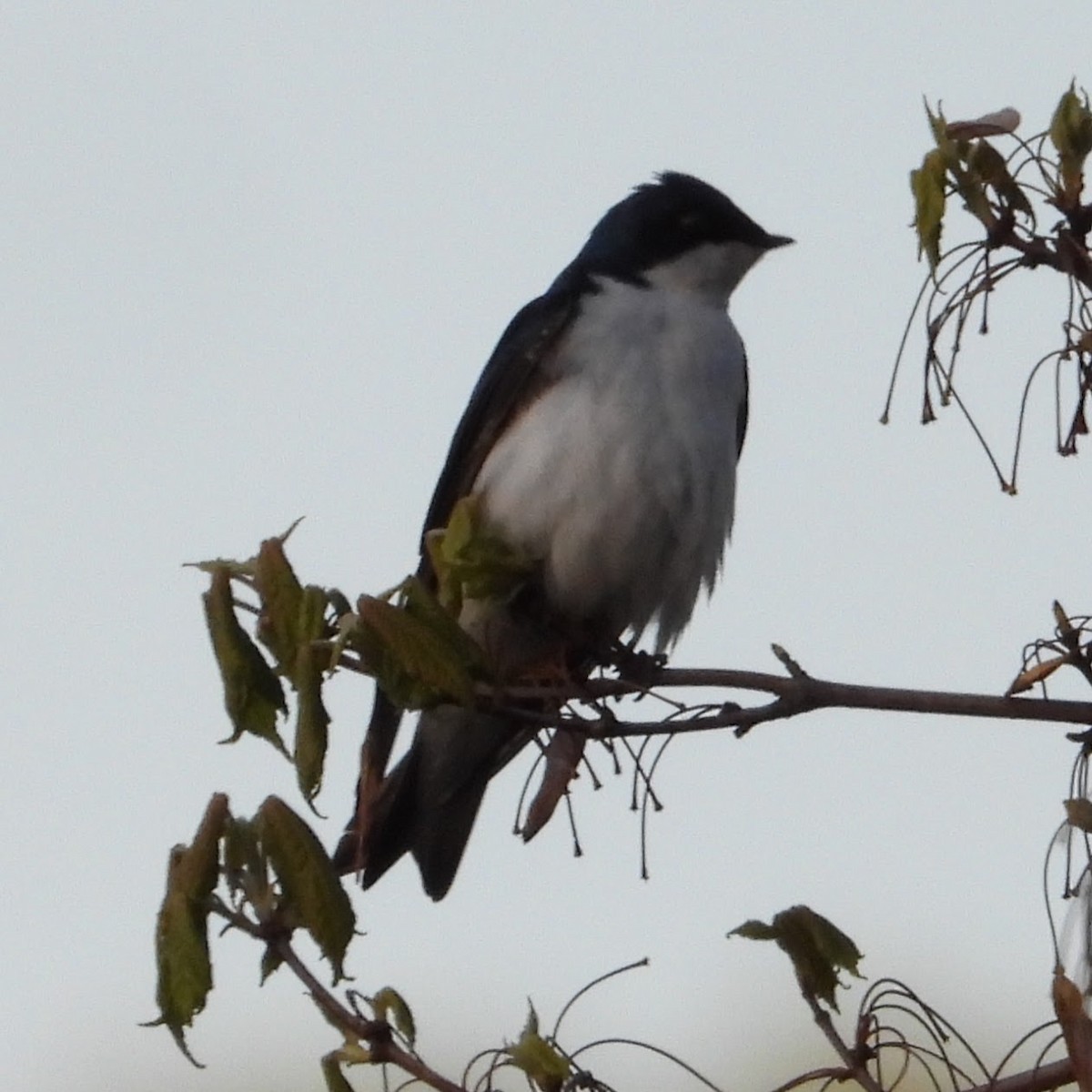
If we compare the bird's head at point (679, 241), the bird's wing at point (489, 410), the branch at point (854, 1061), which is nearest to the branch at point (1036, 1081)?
the branch at point (854, 1061)

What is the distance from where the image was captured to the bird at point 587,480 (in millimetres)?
4812

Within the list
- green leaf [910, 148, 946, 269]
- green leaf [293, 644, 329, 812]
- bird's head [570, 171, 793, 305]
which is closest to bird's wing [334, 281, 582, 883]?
bird's head [570, 171, 793, 305]

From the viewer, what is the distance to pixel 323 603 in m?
3.05

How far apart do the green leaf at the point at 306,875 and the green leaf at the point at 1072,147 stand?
1.37 m

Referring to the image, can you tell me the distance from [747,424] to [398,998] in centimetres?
294

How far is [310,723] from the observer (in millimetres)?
3000

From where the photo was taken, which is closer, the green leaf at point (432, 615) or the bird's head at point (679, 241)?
the green leaf at point (432, 615)

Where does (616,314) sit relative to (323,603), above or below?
above

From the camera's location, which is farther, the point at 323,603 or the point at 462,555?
the point at 462,555

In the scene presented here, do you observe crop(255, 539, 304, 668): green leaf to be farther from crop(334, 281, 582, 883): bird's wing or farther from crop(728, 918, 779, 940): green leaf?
crop(334, 281, 582, 883): bird's wing

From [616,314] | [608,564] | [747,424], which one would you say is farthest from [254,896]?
[747,424]

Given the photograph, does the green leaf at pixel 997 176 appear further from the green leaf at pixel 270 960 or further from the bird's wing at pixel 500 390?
the bird's wing at pixel 500 390

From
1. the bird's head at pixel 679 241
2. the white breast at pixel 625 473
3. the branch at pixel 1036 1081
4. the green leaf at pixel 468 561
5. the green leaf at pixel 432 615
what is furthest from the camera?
the bird's head at pixel 679 241

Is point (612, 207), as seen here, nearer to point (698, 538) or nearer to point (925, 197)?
point (698, 538)
